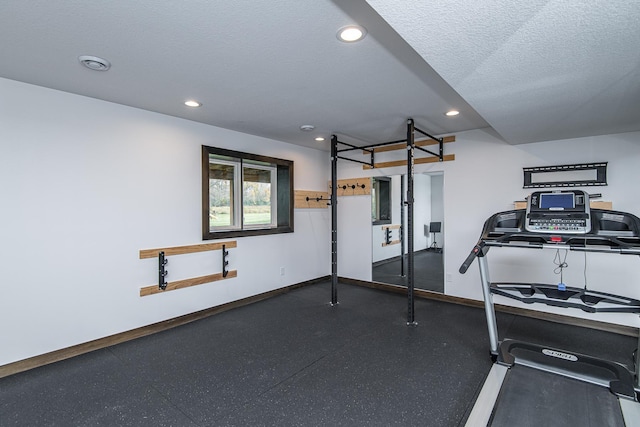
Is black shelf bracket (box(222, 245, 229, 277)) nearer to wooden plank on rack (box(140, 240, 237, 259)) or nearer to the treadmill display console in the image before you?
wooden plank on rack (box(140, 240, 237, 259))

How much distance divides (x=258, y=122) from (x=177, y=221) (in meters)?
1.52

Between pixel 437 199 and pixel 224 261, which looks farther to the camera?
pixel 437 199

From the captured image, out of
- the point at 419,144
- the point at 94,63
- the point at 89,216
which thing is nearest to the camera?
the point at 94,63

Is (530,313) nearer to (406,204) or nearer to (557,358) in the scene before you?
(557,358)

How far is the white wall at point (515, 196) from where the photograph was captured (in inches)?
127

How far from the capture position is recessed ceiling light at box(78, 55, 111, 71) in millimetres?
2102

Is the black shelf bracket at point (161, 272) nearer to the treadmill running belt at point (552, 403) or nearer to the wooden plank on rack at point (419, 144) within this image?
the treadmill running belt at point (552, 403)

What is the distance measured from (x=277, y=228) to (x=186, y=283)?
1555 mm

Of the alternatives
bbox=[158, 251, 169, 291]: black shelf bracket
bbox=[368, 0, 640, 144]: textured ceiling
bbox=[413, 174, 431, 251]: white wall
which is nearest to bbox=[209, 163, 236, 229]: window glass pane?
bbox=[158, 251, 169, 291]: black shelf bracket

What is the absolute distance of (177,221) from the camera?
11.6 ft

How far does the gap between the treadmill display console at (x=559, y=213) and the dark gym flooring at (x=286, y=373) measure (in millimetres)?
1251

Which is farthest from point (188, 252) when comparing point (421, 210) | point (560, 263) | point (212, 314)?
point (421, 210)

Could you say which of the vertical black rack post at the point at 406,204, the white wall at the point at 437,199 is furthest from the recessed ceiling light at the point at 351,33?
the white wall at the point at 437,199

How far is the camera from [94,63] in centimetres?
217
